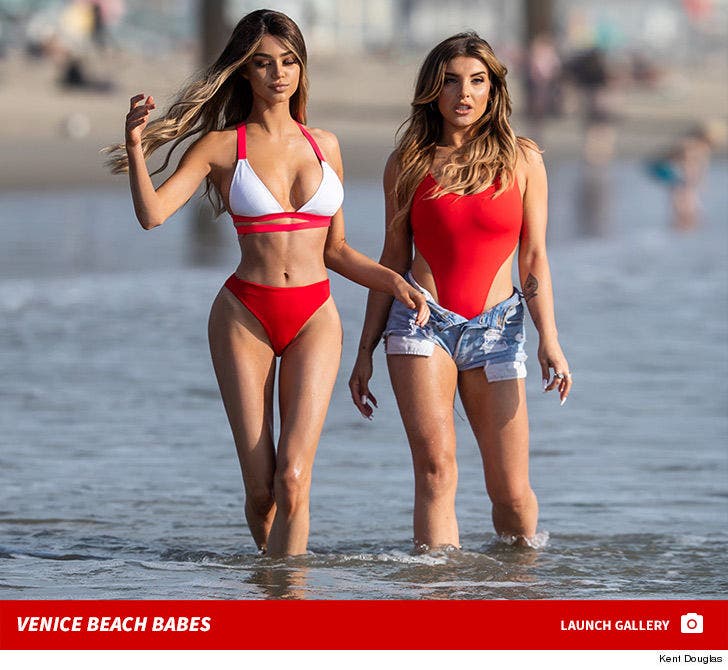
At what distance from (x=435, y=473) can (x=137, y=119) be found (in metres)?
1.61

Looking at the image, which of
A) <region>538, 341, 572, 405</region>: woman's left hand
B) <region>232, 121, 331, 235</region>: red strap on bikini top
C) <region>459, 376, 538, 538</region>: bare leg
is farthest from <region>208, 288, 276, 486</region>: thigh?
<region>538, 341, 572, 405</region>: woman's left hand

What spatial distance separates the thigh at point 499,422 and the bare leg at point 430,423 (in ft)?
0.27

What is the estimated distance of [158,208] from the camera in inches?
231

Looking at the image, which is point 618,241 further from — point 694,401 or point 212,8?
point 212,8

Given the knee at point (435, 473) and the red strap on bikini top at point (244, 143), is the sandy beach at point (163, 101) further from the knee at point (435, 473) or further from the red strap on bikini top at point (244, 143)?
the knee at point (435, 473)

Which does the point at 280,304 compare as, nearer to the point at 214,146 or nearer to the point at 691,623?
the point at 214,146

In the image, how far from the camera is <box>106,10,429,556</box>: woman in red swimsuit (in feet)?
19.7

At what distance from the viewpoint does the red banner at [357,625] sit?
5.14 metres

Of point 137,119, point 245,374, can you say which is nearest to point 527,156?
point 245,374

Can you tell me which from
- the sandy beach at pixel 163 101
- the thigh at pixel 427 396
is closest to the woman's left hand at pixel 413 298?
the thigh at pixel 427 396

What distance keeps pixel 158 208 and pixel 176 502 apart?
7.34 feet

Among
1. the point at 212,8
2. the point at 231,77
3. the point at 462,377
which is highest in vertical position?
the point at 212,8

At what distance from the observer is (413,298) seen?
6043mm
